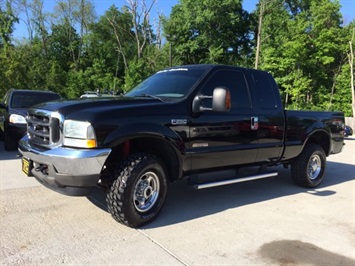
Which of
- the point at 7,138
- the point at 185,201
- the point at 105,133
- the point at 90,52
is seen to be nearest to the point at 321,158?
the point at 185,201

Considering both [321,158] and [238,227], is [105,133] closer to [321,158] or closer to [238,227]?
[238,227]

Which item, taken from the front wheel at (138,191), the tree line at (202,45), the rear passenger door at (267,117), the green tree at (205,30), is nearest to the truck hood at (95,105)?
the front wheel at (138,191)

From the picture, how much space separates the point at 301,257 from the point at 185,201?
7.04 ft

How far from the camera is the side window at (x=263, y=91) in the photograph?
5891mm

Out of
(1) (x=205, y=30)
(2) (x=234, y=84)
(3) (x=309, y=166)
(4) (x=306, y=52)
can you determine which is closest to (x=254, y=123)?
(2) (x=234, y=84)

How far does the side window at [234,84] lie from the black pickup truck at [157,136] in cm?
2

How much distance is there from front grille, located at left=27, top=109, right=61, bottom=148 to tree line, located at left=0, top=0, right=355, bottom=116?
26332mm

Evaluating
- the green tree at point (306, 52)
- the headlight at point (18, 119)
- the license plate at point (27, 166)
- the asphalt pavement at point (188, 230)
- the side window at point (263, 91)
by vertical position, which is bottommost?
the asphalt pavement at point (188, 230)

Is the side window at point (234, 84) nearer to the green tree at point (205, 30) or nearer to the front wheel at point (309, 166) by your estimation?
the front wheel at point (309, 166)

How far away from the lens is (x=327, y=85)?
39469 millimetres

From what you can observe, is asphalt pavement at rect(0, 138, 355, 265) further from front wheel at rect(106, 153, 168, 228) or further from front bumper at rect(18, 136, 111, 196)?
front bumper at rect(18, 136, 111, 196)

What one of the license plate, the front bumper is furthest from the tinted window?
the front bumper

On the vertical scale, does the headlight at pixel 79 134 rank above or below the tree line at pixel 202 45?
below

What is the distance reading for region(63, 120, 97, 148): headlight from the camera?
385 cm
